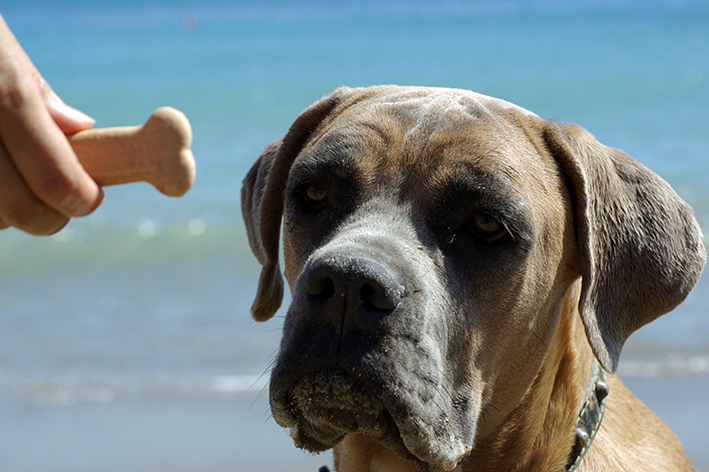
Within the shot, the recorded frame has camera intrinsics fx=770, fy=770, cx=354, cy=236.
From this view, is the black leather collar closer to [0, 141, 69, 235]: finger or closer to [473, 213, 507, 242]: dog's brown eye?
[473, 213, 507, 242]: dog's brown eye

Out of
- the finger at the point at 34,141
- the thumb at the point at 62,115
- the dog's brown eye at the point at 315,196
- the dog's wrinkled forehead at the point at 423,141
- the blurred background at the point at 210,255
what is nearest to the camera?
the finger at the point at 34,141

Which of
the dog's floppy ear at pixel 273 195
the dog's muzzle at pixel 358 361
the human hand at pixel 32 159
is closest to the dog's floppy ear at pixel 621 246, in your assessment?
the dog's muzzle at pixel 358 361

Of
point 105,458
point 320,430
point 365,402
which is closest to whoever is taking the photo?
point 365,402

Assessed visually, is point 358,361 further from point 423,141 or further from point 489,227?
point 423,141

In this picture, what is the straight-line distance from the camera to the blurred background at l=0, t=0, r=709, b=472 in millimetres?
5594

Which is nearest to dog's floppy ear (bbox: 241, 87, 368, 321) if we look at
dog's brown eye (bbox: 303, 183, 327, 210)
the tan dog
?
the tan dog

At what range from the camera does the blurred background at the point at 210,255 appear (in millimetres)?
5594

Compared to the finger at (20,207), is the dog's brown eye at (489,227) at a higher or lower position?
higher

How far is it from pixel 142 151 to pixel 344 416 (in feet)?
3.83

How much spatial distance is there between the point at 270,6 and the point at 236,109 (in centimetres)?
3597

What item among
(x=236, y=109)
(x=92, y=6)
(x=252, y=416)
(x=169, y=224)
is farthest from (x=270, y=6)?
(x=252, y=416)

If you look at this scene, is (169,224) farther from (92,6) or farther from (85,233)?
(92,6)

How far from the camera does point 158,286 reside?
8.49 meters

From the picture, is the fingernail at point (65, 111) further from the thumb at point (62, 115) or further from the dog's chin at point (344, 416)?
the dog's chin at point (344, 416)
